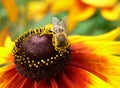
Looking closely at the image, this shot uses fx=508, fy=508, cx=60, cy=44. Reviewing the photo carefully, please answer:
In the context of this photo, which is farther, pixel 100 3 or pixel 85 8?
pixel 85 8

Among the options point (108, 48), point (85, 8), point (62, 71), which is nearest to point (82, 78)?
point (62, 71)

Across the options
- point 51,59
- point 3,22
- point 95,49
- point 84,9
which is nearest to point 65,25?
point 51,59

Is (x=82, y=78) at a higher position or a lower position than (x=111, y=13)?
lower

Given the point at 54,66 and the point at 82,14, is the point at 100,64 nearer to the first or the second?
the point at 54,66

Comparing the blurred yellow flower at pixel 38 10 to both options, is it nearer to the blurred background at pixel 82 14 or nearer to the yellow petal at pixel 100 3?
the blurred background at pixel 82 14

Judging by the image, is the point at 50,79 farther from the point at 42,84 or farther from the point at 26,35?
the point at 26,35

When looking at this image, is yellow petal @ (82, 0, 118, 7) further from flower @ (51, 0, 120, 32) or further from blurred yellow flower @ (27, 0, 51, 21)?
blurred yellow flower @ (27, 0, 51, 21)
